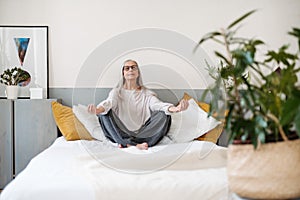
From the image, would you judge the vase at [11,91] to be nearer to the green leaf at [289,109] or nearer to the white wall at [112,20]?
the white wall at [112,20]

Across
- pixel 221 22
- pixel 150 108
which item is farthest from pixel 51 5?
pixel 221 22

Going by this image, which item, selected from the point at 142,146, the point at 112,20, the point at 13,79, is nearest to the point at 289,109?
the point at 142,146

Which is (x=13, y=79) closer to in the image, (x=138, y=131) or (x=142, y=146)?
(x=138, y=131)

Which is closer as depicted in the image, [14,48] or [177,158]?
→ [177,158]

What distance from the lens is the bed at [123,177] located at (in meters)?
2.19

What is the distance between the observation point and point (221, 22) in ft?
13.7

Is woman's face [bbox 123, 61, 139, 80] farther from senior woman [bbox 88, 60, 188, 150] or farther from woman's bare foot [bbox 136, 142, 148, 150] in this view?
woman's bare foot [bbox 136, 142, 148, 150]

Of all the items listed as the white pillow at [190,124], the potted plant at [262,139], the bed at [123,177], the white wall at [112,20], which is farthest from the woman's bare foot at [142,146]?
the potted plant at [262,139]

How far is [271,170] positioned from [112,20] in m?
3.05

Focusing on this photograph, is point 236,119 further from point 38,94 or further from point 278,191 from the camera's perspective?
point 38,94

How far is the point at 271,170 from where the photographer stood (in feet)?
4.47

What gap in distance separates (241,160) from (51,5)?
3170 millimetres

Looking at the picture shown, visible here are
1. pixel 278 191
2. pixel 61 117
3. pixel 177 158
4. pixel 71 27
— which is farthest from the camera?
pixel 71 27

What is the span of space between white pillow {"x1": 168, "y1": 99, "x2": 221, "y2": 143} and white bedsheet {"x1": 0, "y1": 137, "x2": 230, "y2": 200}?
0.87 metres
